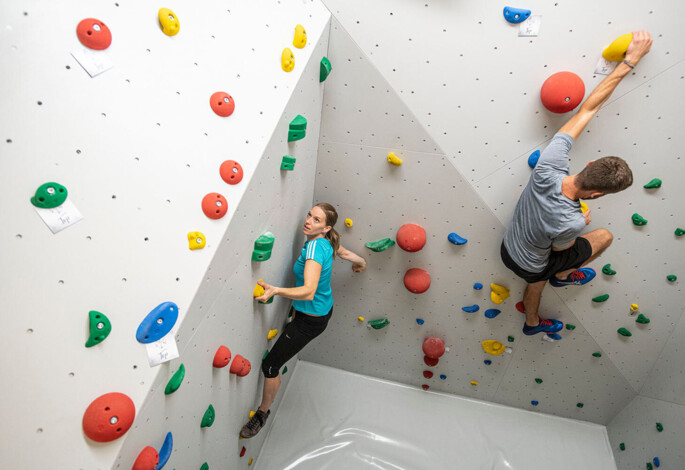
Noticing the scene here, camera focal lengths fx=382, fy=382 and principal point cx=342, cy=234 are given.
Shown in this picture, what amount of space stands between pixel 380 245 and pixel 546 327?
119 cm

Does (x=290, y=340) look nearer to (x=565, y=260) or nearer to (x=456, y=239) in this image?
(x=456, y=239)

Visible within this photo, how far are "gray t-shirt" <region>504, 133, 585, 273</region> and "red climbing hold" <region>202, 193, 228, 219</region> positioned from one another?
1452 millimetres

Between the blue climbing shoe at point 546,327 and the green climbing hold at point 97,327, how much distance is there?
2360mm

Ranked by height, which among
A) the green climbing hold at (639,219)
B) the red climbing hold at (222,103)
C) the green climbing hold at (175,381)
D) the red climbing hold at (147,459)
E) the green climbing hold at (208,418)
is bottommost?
the green climbing hold at (639,219)

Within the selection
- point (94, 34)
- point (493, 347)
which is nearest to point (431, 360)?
point (493, 347)

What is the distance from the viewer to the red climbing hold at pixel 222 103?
53.0 inches

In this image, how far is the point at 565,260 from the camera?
202 centimetres

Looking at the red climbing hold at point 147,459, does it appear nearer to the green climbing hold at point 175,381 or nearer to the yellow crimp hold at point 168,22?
the green climbing hold at point 175,381

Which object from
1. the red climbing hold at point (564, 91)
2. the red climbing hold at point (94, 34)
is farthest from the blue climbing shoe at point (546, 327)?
the red climbing hold at point (94, 34)

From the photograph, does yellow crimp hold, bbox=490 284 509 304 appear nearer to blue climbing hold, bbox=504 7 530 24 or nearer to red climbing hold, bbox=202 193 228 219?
blue climbing hold, bbox=504 7 530 24

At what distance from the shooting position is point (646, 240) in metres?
2.16

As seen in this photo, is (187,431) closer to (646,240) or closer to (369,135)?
(369,135)

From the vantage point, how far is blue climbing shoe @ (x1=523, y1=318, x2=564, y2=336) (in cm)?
243

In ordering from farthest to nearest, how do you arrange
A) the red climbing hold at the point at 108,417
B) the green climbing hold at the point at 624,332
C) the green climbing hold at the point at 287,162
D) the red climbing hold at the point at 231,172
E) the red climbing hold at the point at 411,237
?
the green climbing hold at the point at 624,332
the red climbing hold at the point at 411,237
the green climbing hold at the point at 287,162
the red climbing hold at the point at 231,172
the red climbing hold at the point at 108,417
